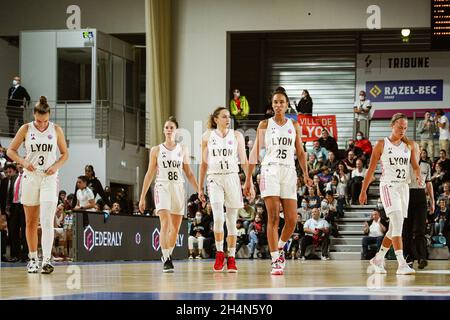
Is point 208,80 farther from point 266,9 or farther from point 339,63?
point 339,63

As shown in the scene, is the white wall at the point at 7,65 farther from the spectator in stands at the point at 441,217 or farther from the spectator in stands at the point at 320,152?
the spectator in stands at the point at 441,217

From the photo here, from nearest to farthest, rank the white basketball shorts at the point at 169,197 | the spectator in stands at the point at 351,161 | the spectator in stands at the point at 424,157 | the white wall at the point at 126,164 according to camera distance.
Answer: the white basketball shorts at the point at 169,197 < the spectator in stands at the point at 424,157 < the spectator in stands at the point at 351,161 < the white wall at the point at 126,164

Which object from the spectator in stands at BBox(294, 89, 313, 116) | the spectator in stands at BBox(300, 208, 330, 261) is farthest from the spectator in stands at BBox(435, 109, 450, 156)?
the spectator in stands at BBox(300, 208, 330, 261)

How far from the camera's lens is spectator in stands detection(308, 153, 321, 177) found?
84.0ft

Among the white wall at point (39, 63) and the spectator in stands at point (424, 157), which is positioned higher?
the white wall at point (39, 63)

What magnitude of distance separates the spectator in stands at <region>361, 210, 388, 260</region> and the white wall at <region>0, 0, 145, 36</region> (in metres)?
12.2

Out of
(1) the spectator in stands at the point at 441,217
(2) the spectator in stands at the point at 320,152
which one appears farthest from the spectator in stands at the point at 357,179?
(1) the spectator in stands at the point at 441,217

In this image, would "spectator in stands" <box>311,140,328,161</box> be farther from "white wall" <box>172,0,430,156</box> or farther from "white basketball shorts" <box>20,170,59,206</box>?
"white basketball shorts" <box>20,170,59,206</box>

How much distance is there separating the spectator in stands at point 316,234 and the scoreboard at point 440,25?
23.2ft

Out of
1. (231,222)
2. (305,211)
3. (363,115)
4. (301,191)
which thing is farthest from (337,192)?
(231,222)

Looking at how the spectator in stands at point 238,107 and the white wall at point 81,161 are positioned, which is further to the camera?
the spectator in stands at point 238,107

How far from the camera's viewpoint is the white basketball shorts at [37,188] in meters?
11.4

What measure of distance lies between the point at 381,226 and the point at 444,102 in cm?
1070
